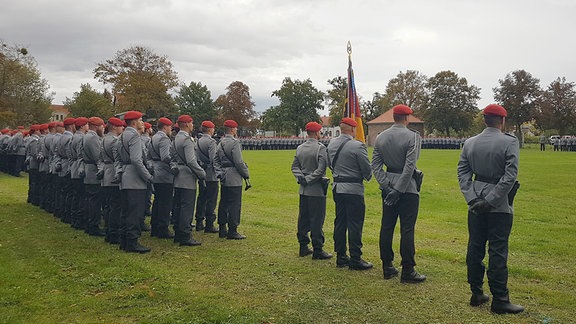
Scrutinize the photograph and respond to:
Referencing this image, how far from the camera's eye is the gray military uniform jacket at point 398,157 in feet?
21.8

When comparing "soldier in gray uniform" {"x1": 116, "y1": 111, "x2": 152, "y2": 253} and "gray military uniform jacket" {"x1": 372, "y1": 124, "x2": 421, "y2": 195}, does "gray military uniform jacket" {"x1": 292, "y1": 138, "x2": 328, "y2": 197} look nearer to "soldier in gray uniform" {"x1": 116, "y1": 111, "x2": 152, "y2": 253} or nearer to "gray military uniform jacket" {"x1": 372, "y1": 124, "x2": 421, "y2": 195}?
"gray military uniform jacket" {"x1": 372, "y1": 124, "x2": 421, "y2": 195}

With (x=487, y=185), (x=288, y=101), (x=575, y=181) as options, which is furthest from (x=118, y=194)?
(x=288, y=101)

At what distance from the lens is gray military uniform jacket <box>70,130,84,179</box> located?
34.9ft

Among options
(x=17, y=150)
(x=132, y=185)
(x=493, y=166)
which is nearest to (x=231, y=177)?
(x=132, y=185)

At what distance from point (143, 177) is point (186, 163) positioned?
3.00 ft

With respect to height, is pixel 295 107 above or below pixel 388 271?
above

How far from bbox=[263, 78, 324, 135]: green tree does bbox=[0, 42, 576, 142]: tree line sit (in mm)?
181

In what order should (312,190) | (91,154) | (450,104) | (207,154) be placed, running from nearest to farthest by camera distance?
(312,190), (91,154), (207,154), (450,104)

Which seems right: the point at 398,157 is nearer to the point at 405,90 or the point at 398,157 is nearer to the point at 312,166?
the point at 312,166

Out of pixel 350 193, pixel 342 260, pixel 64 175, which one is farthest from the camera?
pixel 64 175

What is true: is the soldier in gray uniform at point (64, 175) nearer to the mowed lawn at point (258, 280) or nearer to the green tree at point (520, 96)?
the mowed lawn at point (258, 280)

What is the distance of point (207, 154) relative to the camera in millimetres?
10289

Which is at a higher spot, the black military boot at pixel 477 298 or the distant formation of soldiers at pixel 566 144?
the distant formation of soldiers at pixel 566 144

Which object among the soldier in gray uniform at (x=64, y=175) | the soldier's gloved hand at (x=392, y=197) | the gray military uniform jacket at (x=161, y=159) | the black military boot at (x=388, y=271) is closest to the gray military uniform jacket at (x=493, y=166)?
the soldier's gloved hand at (x=392, y=197)
